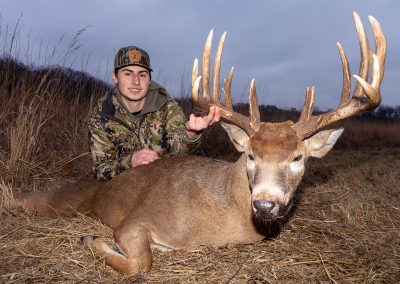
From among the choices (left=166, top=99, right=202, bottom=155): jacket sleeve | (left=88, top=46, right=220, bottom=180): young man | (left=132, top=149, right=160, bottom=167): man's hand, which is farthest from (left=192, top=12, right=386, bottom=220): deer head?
(left=88, top=46, right=220, bottom=180): young man

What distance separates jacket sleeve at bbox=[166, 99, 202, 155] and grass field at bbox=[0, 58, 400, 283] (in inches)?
44.3

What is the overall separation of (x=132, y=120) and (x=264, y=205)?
8.50ft

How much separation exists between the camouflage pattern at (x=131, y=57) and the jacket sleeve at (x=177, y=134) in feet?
1.83

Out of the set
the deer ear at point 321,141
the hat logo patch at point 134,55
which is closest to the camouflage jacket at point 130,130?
the hat logo patch at point 134,55

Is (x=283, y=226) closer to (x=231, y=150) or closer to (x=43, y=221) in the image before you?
(x=43, y=221)

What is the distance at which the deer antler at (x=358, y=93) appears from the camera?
345 centimetres

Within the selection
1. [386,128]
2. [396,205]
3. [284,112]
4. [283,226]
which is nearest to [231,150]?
[284,112]

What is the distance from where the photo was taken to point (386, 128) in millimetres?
19531

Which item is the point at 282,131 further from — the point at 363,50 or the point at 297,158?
the point at 363,50

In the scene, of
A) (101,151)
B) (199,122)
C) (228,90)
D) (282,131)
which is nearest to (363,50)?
(282,131)

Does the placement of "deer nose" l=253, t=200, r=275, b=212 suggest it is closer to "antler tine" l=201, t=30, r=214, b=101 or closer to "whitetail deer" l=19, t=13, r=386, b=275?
"whitetail deer" l=19, t=13, r=386, b=275

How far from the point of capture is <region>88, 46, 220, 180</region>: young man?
16.4 feet

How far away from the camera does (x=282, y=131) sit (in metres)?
3.43

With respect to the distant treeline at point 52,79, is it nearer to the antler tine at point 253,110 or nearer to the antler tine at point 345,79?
the antler tine at point 253,110
